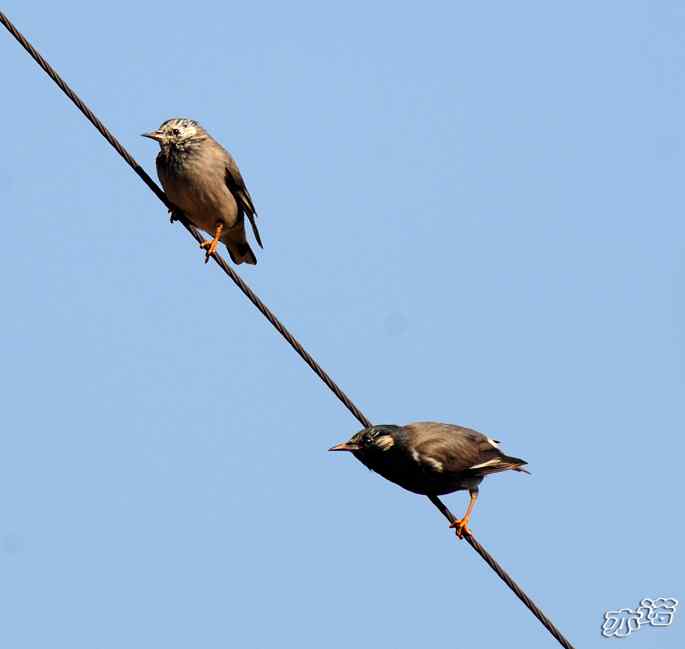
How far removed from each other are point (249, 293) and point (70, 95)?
5.27ft

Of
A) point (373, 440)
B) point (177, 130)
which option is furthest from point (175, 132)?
point (373, 440)

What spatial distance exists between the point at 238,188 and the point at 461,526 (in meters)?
3.91

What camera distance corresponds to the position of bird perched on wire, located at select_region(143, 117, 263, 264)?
12.5 meters

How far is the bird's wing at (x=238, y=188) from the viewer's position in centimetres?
1294

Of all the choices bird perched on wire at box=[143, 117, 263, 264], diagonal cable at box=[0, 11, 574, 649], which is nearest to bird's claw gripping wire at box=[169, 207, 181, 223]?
bird perched on wire at box=[143, 117, 263, 264]

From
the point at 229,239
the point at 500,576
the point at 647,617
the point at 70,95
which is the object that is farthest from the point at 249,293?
the point at 229,239

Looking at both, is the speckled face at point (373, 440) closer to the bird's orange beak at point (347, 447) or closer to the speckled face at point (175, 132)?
the bird's orange beak at point (347, 447)

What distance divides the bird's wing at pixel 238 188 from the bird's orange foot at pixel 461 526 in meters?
3.78

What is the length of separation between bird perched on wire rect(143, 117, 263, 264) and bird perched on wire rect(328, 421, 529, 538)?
101 inches

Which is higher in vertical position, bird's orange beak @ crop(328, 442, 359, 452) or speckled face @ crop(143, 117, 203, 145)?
speckled face @ crop(143, 117, 203, 145)

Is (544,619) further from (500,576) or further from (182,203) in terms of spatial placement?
(182,203)

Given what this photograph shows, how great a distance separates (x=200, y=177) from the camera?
1252 centimetres

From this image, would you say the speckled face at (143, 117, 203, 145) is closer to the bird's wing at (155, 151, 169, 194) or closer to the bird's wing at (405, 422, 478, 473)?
the bird's wing at (155, 151, 169, 194)

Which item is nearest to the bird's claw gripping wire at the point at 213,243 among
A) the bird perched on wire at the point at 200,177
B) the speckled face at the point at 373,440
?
the bird perched on wire at the point at 200,177
